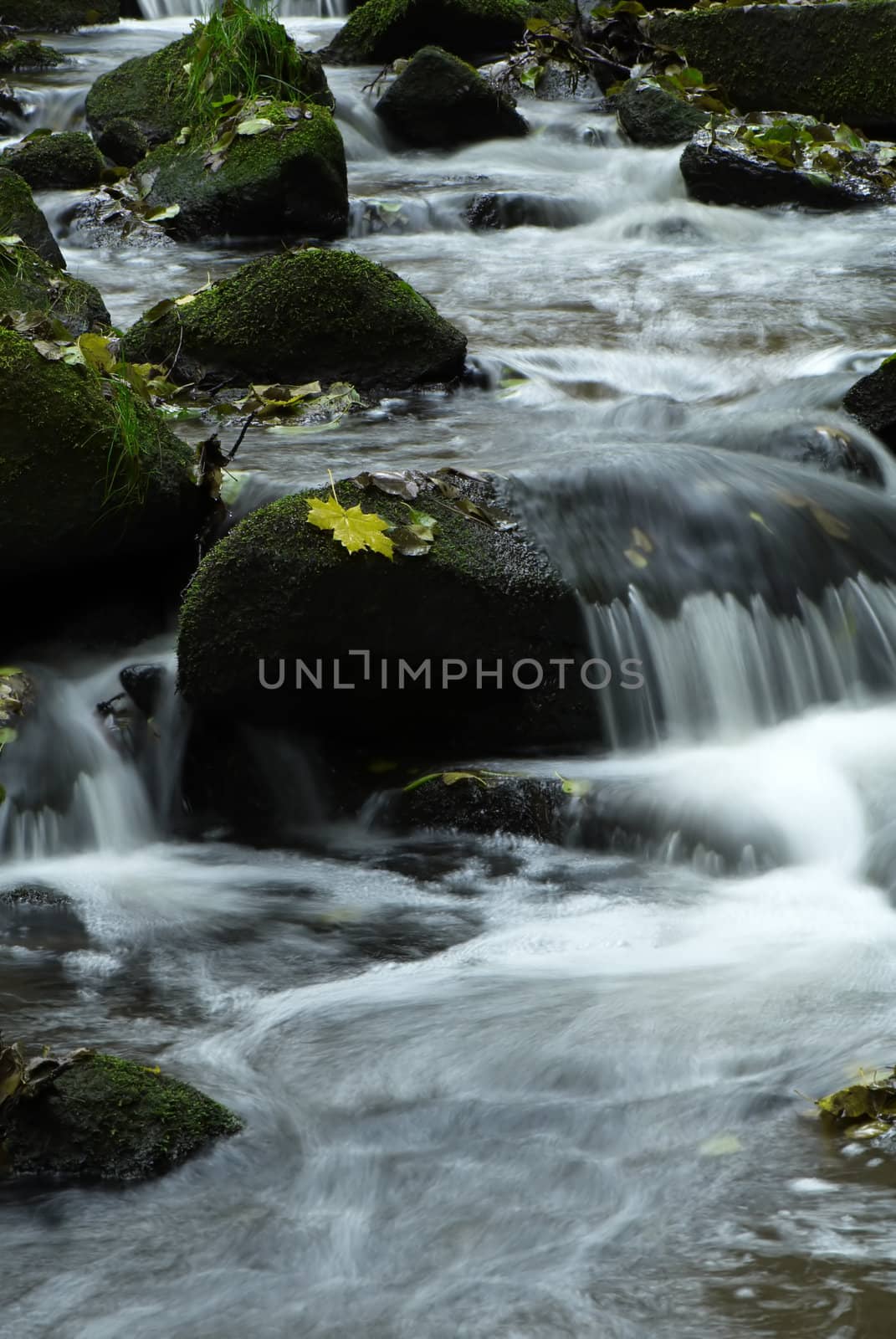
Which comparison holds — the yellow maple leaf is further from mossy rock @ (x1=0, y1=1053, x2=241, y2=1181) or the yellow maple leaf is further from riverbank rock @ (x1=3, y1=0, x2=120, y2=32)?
riverbank rock @ (x1=3, y1=0, x2=120, y2=32)

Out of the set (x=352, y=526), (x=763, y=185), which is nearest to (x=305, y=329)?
(x=352, y=526)

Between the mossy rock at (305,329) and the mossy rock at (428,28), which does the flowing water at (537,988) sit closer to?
the mossy rock at (305,329)

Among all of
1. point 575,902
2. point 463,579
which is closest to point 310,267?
point 463,579

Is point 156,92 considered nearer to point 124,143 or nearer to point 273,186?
point 124,143

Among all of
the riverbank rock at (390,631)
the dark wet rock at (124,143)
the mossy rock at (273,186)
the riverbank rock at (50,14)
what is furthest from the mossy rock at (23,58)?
the riverbank rock at (390,631)

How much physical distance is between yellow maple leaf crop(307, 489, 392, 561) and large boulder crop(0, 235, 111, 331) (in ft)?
9.04

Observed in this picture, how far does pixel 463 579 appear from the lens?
169 inches

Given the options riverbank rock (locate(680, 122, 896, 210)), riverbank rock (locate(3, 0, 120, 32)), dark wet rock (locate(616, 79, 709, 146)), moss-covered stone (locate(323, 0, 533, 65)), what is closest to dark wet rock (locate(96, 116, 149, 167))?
moss-covered stone (locate(323, 0, 533, 65))

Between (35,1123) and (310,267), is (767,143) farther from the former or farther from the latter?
(35,1123)

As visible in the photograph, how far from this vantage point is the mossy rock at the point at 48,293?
6496mm

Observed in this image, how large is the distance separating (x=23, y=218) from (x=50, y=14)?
387 inches

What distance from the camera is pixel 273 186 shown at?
30.7ft

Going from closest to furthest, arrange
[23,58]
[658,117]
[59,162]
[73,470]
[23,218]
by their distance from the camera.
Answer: [73,470], [23,218], [59,162], [658,117], [23,58]

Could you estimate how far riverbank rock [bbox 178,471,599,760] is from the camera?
4203 mm
